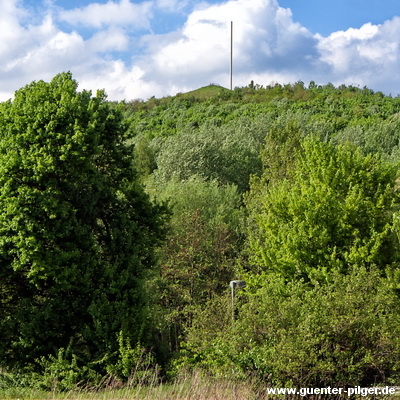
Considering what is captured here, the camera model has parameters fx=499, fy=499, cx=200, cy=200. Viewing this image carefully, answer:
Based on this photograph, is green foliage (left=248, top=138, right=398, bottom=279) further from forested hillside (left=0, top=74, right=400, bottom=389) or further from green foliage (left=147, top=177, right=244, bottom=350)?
green foliage (left=147, top=177, right=244, bottom=350)

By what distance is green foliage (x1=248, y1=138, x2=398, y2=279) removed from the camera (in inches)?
909

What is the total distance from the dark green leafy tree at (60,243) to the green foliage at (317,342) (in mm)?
5587

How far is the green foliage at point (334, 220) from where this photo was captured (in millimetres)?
23094

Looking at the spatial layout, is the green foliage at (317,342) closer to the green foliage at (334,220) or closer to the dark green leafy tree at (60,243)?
the dark green leafy tree at (60,243)

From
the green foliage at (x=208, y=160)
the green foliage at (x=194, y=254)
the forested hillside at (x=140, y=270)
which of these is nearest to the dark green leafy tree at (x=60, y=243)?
the forested hillside at (x=140, y=270)

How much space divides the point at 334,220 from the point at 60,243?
12622 millimetres

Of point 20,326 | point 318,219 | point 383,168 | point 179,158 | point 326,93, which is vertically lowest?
point 20,326

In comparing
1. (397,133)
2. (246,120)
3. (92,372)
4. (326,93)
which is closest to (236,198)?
(92,372)

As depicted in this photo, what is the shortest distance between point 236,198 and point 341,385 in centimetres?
2563

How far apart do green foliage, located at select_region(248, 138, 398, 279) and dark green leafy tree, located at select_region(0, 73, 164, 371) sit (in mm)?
7254

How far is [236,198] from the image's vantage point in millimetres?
39188

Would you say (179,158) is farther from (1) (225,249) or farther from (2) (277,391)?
(2) (277,391)

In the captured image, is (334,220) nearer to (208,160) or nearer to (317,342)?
(317,342)

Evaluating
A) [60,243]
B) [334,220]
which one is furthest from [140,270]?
[334,220]
